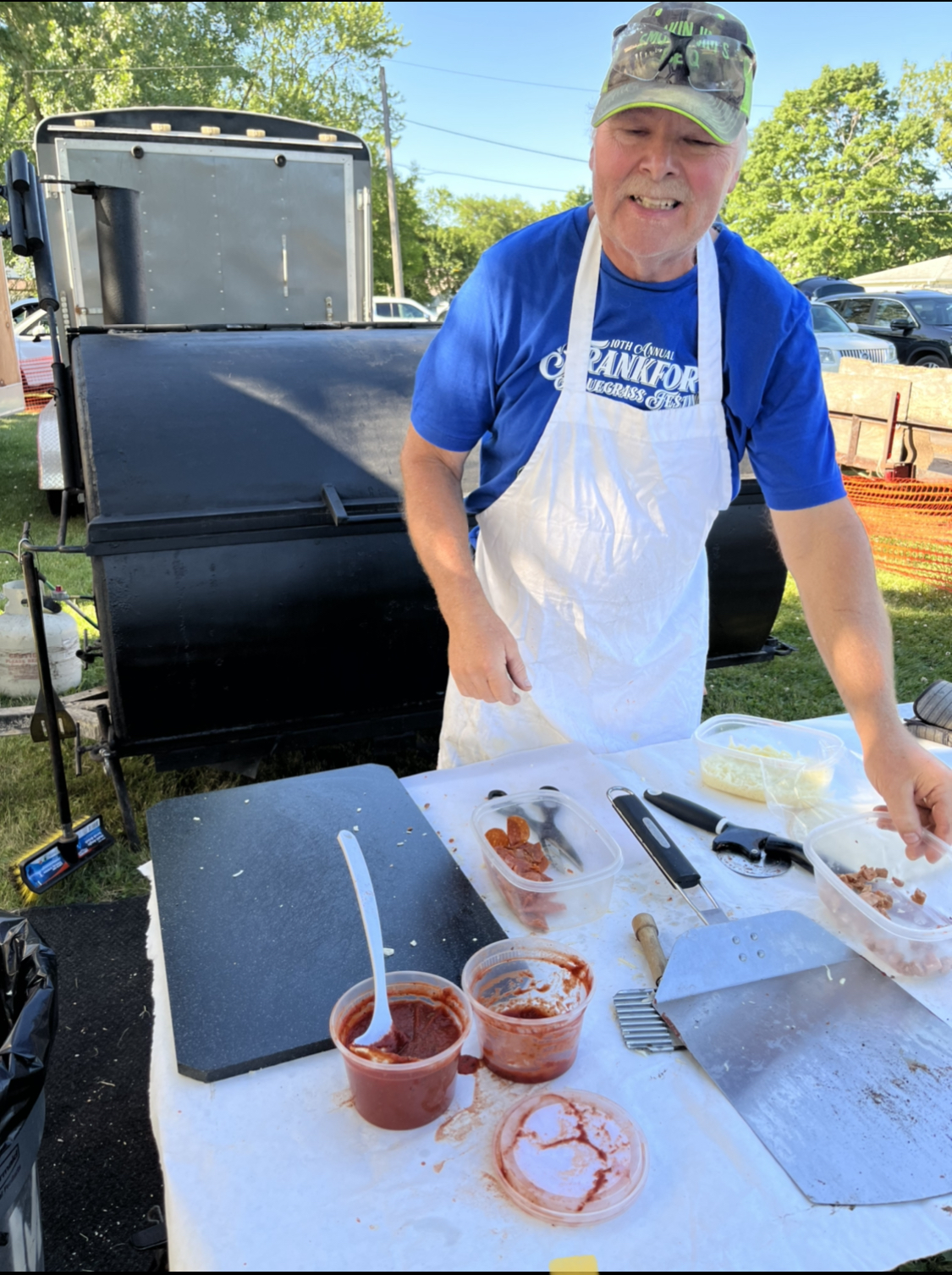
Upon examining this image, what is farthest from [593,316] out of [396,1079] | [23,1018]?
[23,1018]

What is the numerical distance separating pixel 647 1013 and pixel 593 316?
1.26 metres

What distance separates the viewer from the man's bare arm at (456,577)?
1.47 metres

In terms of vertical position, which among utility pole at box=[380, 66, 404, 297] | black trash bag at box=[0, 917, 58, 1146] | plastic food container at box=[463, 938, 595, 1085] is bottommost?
black trash bag at box=[0, 917, 58, 1146]

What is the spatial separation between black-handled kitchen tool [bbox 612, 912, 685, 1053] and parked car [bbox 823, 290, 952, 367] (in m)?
14.2

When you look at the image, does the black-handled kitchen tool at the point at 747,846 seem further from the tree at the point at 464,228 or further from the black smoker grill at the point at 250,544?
the tree at the point at 464,228

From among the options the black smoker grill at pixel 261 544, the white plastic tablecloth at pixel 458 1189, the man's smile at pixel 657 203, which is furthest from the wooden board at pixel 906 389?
the white plastic tablecloth at pixel 458 1189

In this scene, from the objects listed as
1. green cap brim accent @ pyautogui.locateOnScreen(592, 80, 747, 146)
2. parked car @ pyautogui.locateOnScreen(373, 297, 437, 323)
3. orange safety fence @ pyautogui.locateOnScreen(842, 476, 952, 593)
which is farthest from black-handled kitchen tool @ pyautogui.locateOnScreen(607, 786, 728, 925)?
parked car @ pyautogui.locateOnScreen(373, 297, 437, 323)

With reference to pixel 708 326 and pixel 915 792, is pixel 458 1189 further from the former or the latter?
pixel 708 326

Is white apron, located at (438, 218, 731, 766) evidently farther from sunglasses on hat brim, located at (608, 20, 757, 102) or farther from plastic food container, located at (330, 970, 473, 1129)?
plastic food container, located at (330, 970, 473, 1129)

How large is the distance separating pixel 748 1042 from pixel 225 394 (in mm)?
2349

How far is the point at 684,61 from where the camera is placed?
142 centimetres

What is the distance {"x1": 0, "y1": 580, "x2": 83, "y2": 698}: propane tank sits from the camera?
4.03 meters

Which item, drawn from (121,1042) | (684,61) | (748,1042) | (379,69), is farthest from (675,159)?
(379,69)

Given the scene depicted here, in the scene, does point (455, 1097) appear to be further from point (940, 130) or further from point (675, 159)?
point (940, 130)
